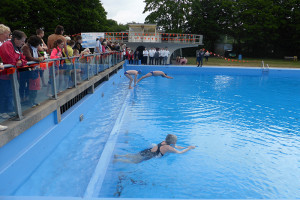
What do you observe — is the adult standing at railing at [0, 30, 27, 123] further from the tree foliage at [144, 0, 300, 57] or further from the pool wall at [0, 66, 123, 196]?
the tree foliage at [144, 0, 300, 57]

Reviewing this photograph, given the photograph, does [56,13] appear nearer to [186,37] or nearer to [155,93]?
[186,37]

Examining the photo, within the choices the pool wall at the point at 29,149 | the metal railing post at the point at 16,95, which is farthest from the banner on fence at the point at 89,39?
the metal railing post at the point at 16,95

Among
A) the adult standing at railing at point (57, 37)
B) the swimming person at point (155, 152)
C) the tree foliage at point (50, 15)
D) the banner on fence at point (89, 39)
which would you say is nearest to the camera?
the swimming person at point (155, 152)

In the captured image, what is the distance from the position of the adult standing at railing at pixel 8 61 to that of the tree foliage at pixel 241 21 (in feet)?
135

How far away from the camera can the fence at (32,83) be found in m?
3.79

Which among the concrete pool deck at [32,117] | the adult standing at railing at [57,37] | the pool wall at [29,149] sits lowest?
the pool wall at [29,149]

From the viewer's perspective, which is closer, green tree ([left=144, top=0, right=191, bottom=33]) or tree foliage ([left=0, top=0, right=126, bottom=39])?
tree foliage ([left=0, top=0, right=126, bottom=39])

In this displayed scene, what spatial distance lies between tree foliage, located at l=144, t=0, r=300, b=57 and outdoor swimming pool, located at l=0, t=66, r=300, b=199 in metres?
34.8

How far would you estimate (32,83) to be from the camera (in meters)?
4.62

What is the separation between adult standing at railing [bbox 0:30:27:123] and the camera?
369cm

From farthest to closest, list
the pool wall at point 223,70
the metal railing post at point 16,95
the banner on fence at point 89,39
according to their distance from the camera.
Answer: the pool wall at point 223,70 < the banner on fence at point 89,39 < the metal railing post at point 16,95

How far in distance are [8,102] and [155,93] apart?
9.71 metres

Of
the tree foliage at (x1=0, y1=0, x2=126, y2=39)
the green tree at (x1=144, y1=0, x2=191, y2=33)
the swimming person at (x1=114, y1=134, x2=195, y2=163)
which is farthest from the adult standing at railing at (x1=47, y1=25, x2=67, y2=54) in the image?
the green tree at (x1=144, y1=0, x2=191, y2=33)

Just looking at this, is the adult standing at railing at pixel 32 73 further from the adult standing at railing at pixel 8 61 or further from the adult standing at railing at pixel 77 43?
the adult standing at railing at pixel 77 43
